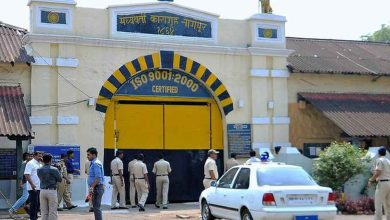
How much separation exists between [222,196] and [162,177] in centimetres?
545

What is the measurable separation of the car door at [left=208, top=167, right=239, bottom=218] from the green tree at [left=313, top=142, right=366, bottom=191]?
5.33 meters

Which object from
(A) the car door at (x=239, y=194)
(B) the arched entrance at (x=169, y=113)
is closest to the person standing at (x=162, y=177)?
(B) the arched entrance at (x=169, y=113)

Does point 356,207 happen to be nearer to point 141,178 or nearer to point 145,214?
point 145,214

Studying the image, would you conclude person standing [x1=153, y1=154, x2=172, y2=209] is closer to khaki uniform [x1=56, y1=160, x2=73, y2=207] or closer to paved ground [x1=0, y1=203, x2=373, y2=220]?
paved ground [x1=0, y1=203, x2=373, y2=220]

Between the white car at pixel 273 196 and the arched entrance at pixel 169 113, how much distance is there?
22.2ft

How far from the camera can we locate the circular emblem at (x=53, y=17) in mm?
18797

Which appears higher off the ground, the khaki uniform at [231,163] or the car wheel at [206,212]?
the khaki uniform at [231,163]

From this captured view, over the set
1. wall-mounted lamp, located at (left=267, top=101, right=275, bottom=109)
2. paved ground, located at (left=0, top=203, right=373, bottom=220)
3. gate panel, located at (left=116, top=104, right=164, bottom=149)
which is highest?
wall-mounted lamp, located at (left=267, top=101, right=275, bottom=109)

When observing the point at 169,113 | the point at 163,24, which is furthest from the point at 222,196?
the point at 163,24

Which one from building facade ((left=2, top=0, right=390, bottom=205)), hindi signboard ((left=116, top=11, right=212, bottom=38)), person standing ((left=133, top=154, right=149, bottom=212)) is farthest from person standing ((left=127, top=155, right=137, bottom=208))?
hindi signboard ((left=116, top=11, right=212, bottom=38))

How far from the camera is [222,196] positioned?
1384cm

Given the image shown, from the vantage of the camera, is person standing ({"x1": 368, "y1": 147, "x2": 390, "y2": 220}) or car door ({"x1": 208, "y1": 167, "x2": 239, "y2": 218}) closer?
car door ({"x1": 208, "y1": 167, "x2": 239, "y2": 218})

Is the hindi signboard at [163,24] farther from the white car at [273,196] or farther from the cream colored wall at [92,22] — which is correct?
the white car at [273,196]

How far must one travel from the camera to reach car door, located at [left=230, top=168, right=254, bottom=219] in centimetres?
1270
